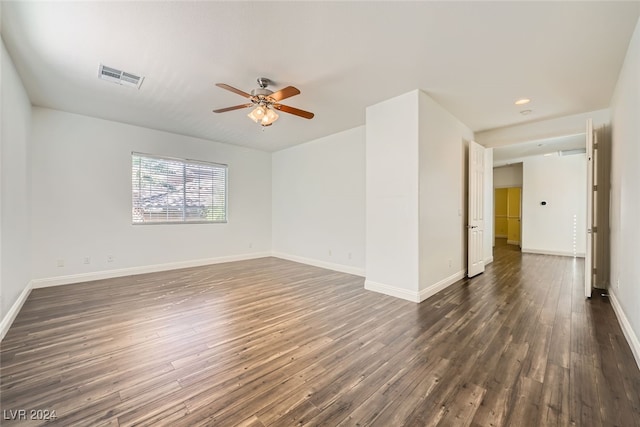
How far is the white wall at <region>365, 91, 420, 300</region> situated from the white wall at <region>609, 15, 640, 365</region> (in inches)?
74.2

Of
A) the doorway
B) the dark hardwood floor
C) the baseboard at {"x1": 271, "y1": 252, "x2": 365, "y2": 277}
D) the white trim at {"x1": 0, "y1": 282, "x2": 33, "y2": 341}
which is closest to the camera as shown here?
the dark hardwood floor

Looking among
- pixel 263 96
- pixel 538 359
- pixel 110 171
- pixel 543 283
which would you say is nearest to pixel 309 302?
pixel 538 359

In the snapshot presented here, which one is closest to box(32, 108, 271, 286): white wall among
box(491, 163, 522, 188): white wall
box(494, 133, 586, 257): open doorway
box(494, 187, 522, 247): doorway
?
box(494, 133, 586, 257): open doorway

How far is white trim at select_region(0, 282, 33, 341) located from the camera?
252cm

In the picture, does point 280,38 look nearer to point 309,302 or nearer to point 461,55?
point 461,55

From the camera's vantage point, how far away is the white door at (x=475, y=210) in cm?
463

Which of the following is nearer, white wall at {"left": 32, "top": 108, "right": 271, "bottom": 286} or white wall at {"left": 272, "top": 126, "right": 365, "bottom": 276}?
white wall at {"left": 32, "top": 108, "right": 271, "bottom": 286}

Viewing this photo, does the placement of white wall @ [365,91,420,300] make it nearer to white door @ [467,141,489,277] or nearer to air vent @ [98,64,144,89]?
white door @ [467,141,489,277]

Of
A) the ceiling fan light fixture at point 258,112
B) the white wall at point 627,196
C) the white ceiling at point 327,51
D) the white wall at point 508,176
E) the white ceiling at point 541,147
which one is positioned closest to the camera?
the white ceiling at point 327,51

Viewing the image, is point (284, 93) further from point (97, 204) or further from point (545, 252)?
point (545, 252)

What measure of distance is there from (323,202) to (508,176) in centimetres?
728

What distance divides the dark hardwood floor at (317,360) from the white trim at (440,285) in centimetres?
13

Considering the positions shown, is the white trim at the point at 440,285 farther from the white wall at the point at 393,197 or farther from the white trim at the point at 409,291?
the white wall at the point at 393,197

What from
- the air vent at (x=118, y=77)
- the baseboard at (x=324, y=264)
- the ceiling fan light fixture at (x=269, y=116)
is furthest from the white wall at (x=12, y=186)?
the baseboard at (x=324, y=264)
